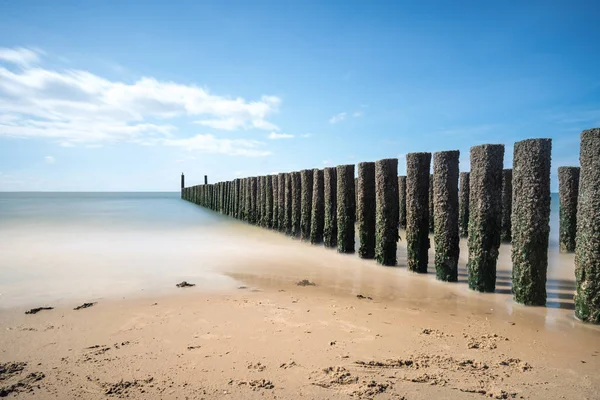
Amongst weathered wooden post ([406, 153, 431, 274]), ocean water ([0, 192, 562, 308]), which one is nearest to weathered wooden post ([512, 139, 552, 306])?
weathered wooden post ([406, 153, 431, 274])

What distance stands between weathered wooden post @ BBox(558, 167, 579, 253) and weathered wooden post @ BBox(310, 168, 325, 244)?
504 centimetres

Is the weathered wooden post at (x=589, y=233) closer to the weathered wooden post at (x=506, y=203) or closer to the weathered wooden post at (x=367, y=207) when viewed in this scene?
the weathered wooden post at (x=367, y=207)

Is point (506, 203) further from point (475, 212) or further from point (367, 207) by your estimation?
point (475, 212)

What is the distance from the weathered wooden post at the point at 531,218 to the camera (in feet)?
13.1

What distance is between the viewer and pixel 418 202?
5.58 metres

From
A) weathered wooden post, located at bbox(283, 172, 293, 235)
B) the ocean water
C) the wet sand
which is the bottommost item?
the ocean water

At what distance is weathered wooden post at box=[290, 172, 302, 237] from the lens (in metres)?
9.96

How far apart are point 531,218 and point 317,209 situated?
5320 mm

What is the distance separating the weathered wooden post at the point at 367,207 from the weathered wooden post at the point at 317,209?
197 centimetres

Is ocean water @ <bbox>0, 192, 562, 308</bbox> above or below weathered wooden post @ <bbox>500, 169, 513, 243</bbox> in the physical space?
below

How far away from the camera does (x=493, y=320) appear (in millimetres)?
3641

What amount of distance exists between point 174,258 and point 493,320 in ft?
17.9

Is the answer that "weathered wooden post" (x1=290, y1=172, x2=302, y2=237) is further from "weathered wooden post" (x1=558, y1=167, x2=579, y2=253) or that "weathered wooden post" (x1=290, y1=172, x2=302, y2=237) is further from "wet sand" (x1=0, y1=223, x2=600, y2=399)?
"weathered wooden post" (x1=558, y1=167, x2=579, y2=253)

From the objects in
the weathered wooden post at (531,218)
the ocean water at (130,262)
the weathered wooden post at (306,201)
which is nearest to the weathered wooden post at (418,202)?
the ocean water at (130,262)
